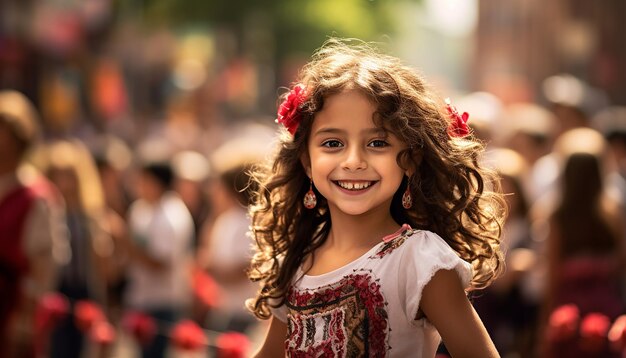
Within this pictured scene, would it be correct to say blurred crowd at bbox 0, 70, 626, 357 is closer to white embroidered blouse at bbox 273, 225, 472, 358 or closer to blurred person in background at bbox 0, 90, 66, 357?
blurred person in background at bbox 0, 90, 66, 357

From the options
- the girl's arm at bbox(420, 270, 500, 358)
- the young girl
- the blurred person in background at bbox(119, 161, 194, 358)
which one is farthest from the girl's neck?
the blurred person in background at bbox(119, 161, 194, 358)

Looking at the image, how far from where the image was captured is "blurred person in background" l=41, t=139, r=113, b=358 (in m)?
9.90

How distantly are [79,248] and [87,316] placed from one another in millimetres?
1123

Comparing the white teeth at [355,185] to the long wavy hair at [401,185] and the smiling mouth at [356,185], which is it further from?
the long wavy hair at [401,185]

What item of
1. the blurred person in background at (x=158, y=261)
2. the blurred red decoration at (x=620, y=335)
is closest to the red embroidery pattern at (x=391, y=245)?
the blurred red decoration at (x=620, y=335)

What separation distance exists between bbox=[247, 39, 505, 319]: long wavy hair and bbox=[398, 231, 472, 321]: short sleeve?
0.18 metres

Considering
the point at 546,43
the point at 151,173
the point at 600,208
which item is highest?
the point at 546,43

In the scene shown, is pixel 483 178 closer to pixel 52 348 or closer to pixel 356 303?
pixel 356 303

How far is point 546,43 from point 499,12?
675 inches

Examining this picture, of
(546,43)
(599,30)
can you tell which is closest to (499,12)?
(546,43)

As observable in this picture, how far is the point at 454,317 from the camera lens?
12.5 feet

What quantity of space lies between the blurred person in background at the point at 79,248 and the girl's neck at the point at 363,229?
5953 mm

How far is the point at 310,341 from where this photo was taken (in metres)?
4.03

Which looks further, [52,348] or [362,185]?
[52,348]
